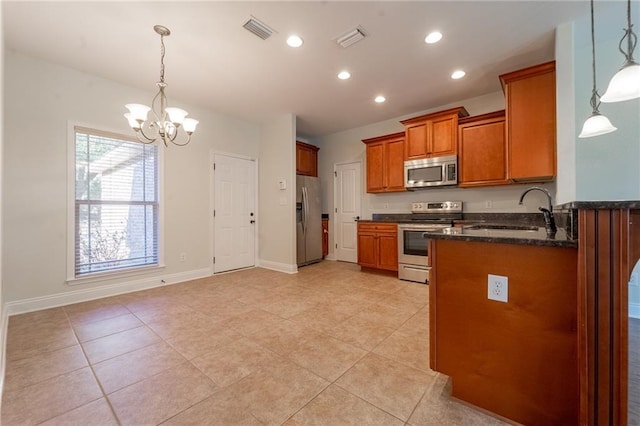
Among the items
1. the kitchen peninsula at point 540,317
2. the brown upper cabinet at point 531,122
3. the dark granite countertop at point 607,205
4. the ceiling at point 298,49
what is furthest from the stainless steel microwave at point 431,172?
Answer: the dark granite countertop at point 607,205

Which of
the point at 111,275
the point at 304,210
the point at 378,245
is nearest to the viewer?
the point at 111,275

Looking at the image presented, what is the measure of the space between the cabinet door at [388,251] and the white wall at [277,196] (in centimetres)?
149

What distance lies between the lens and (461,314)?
1440mm

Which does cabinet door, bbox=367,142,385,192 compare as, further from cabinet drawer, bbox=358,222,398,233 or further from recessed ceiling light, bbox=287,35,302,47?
recessed ceiling light, bbox=287,35,302,47

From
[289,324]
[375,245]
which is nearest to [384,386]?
[289,324]

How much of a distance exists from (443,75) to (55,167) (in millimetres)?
4823

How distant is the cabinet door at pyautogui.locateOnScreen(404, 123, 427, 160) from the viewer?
161 inches

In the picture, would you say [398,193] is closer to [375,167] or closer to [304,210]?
[375,167]

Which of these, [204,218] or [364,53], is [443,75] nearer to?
[364,53]

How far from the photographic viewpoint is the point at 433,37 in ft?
8.32

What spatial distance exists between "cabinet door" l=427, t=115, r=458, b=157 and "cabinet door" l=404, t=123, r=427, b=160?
9cm

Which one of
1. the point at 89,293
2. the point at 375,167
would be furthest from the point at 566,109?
the point at 89,293

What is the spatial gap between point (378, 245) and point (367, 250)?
242 mm

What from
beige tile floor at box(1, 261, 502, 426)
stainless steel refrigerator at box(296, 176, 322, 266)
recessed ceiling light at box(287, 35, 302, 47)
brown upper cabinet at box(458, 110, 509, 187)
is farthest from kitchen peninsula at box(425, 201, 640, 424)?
stainless steel refrigerator at box(296, 176, 322, 266)
